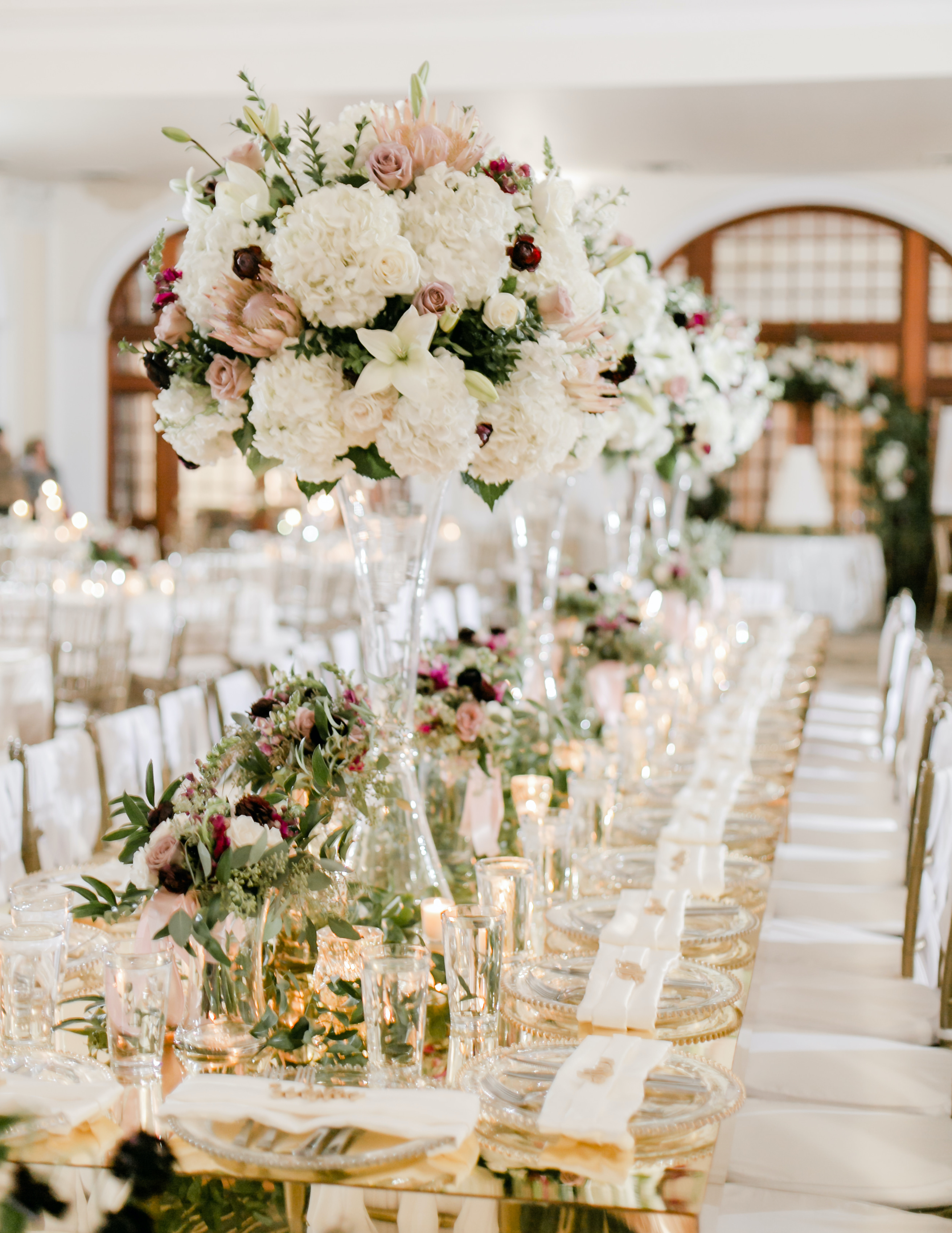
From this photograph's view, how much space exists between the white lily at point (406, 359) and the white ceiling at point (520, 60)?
718 centimetres

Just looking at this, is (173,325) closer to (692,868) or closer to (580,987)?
(580,987)

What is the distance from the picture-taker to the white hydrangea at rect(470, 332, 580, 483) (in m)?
1.68

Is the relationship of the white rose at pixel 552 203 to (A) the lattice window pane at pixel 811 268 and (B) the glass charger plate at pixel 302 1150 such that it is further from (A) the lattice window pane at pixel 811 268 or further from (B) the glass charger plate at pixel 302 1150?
(A) the lattice window pane at pixel 811 268

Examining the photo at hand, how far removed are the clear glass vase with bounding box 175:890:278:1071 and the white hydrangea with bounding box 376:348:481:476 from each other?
1.71 ft

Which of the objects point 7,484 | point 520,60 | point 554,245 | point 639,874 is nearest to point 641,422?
point 639,874

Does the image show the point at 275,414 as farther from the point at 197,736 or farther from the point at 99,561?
the point at 99,561

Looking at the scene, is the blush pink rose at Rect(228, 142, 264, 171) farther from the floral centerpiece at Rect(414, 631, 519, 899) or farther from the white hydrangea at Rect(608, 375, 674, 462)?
the white hydrangea at Rect(608, 375, 674, 462)

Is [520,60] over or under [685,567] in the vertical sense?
over

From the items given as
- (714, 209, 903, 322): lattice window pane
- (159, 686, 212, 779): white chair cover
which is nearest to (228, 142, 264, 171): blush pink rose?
(159, 686, 212, 779): white chair cover

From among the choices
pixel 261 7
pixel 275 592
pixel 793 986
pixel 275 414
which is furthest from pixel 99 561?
pixel 275 414

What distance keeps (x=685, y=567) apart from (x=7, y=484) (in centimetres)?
713

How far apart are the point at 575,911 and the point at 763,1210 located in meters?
0.44

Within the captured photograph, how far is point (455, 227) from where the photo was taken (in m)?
1.58

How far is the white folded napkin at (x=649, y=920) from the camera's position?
69.7 inches
